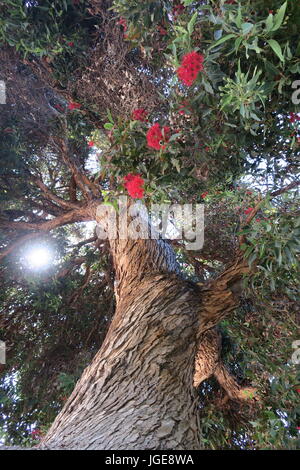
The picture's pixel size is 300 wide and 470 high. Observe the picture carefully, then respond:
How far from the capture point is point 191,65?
1.71 m

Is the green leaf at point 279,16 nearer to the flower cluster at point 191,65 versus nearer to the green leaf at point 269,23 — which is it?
the green leaf at point 269,23

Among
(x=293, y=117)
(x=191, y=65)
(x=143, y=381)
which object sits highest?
(x=191, y=65)

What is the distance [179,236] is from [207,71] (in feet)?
9.07

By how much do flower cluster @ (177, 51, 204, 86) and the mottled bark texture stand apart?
5.07 ft

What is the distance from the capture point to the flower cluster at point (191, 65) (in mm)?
1692

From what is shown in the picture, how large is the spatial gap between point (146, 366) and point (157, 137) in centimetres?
149

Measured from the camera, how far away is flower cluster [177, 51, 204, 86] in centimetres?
169

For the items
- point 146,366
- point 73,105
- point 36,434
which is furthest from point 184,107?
point 36,434

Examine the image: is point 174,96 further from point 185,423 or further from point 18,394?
point 18,394

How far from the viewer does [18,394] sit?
4605 mm

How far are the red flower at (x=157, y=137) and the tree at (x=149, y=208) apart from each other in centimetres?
2

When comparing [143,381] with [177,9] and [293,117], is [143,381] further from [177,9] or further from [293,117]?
[177,9]

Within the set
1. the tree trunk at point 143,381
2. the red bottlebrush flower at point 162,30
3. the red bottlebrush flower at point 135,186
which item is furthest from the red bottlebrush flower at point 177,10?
the tree trunk at point 143,381

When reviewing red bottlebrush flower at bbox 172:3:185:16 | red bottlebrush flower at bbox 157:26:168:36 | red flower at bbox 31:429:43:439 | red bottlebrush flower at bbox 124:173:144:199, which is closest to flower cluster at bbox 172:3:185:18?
red bottlebrush flower at bbox 172:3:185:16
